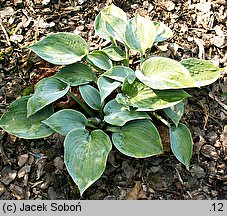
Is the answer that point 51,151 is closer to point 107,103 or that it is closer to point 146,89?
point 107,103

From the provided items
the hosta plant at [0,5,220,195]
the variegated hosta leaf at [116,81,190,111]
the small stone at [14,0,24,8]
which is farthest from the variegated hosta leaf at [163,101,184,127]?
the small stone at [14,0,24,8]

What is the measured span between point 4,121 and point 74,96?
337 mm

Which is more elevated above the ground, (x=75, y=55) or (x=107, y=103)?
(x=75, y=55)

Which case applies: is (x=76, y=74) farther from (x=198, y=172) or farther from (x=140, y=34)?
(x=198, y=172)

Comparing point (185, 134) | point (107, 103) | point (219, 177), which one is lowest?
point (219, 177)

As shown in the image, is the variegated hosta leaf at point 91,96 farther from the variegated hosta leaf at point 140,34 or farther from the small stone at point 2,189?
the small stone at point 2,189

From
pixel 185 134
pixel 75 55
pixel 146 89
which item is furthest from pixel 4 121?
pixel 185 134

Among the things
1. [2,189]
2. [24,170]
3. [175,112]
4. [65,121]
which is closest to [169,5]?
[175,112]

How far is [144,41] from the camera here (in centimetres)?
200

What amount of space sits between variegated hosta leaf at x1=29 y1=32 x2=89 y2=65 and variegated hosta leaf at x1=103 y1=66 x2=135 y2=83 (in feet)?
0.56

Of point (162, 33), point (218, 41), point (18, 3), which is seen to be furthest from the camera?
point (18, 3)

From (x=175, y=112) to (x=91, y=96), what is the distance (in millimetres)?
392

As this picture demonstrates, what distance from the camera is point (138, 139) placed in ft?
6.13

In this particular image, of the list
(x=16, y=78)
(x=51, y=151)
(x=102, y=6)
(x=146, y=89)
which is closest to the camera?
(x=146, y=89)
